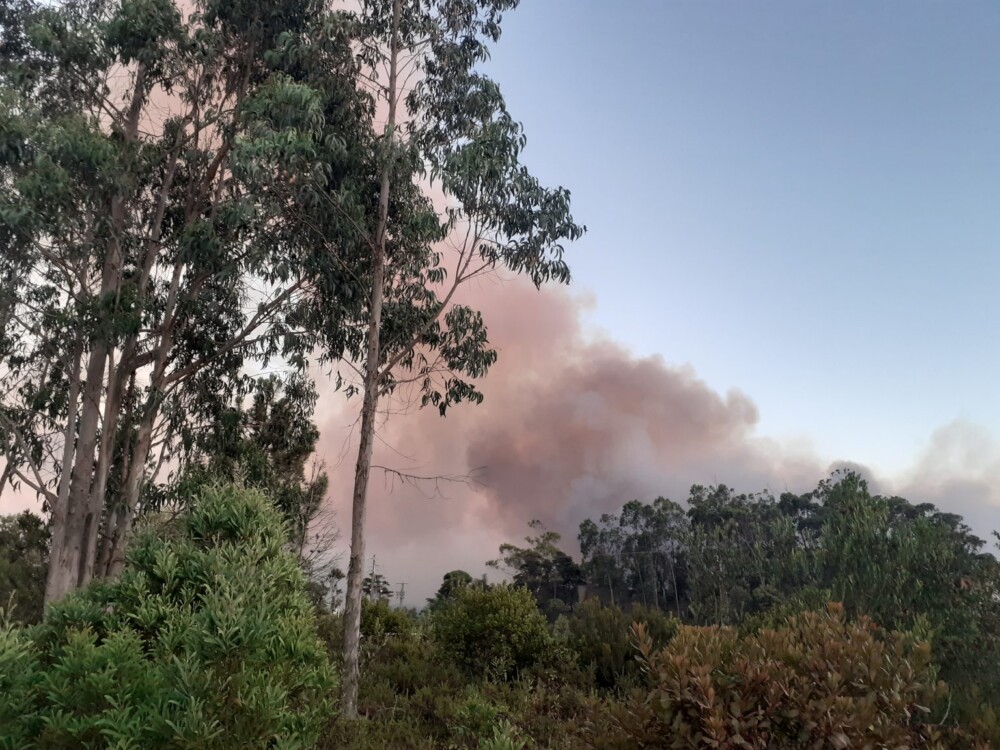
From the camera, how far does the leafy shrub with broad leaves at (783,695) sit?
3.93 m

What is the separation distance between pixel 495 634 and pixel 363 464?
3852 mm

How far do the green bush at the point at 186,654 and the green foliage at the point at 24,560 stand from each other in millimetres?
17134

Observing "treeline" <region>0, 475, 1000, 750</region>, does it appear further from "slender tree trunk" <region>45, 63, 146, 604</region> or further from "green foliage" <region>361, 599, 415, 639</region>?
"slender tree trunk" <region>45, 63, 146, 604</region>

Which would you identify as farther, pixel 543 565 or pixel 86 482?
pixel 543 565

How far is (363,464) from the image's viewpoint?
11289 millimetres

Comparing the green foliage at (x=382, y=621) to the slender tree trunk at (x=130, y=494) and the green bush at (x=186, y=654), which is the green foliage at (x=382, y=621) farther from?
the green bush at (x=186, y=654)

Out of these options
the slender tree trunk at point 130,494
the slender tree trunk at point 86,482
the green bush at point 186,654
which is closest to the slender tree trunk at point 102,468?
the slender tree trunk at point 86,482

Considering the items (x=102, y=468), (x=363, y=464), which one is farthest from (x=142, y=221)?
(x=363, y=464)

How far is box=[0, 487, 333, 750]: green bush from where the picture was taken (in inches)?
196

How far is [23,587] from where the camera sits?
21172 millimetres

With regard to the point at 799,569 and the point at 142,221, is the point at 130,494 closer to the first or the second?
the point at 142,221

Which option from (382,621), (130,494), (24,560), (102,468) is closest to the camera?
(102,468)

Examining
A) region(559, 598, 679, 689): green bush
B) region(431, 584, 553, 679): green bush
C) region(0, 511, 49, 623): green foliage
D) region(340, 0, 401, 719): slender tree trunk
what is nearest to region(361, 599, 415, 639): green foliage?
region(431, 584, 553, 679): green bush

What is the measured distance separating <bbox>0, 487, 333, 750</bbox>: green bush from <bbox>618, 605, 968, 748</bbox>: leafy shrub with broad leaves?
2.89 meters
